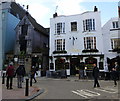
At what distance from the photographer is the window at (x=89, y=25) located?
27372mm

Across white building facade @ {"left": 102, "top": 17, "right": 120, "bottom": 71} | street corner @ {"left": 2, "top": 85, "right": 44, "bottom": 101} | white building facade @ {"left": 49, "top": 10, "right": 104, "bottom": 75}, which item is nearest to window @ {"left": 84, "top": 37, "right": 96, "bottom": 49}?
white building facade @ {"left": 49, "top": 10, "right": 104, "bottom": 75}

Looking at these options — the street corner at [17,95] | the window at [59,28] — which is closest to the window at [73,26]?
the window at [59,28]

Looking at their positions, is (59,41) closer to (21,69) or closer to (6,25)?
(6,25)

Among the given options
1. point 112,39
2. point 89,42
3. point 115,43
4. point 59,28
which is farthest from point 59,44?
point 115,43

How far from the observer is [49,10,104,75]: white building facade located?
1045 inches

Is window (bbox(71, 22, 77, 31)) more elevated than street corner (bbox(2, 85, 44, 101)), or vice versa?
window (bbox(71, 22, 77, 31))

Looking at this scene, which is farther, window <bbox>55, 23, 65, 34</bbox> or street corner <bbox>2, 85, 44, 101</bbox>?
window <bbox>55, 23, 65, 34</bbox>

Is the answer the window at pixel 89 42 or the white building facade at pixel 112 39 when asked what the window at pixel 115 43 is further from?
the window at pixel 89 42

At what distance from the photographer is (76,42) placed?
90.9ft

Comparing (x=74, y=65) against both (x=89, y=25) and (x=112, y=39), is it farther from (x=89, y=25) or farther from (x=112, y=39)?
(x=112, y=39)

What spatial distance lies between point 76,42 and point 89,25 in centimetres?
317

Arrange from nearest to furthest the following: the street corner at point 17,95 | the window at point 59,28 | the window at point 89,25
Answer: the street corner at point 17,95
the window at point 89,25
the window at point 59,28

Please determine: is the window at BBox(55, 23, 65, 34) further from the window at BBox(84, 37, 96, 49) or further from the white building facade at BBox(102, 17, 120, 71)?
the white building facade at BBox(102, 17, 120, 71)

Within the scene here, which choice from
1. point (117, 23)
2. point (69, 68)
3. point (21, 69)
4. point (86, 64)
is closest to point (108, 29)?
point (117, 23)
